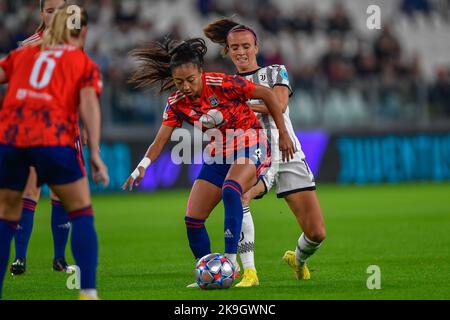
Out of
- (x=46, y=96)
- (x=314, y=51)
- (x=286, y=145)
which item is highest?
(x=314, y=51)

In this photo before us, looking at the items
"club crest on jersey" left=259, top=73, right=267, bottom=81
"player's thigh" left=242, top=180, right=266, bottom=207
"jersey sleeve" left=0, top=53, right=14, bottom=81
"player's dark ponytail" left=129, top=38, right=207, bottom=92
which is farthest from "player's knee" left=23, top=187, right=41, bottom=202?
"jersey sleeve" left=0, top=53, right=14, bottom=81

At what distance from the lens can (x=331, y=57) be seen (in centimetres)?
2492

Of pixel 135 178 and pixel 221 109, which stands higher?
pixel 221 109

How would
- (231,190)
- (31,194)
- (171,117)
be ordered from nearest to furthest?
(231,190), (171,117), (31,194)

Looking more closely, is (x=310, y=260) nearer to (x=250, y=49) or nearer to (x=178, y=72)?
(x=250, y=49)

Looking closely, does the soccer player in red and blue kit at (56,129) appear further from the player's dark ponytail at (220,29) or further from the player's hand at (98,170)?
the player's dark ponytail at (220,29)

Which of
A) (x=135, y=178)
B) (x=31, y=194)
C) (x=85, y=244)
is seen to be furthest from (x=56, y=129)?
(x=31, y=194)

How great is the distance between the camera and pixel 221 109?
798cm

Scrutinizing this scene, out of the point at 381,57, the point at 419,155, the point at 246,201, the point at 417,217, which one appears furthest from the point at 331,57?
the point at 246,201

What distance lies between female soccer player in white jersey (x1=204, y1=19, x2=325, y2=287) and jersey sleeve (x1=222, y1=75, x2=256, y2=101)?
611 millimetres

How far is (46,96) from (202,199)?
7.64ft

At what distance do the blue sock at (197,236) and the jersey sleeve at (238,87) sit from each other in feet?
3.77

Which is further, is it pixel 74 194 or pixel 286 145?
pixel 286 145

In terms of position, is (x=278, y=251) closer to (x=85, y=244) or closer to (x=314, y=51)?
(x=85, y=244)
